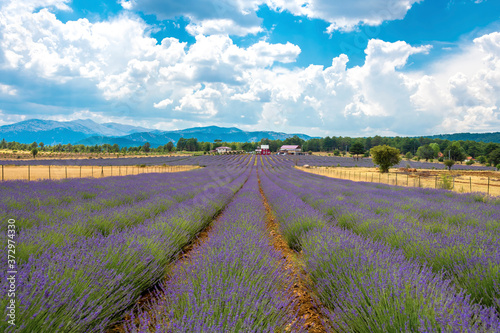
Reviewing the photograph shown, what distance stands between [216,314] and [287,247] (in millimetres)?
3806

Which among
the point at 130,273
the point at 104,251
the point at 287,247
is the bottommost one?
the point at 287,247

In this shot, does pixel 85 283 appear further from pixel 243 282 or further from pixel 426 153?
pixel 426 153

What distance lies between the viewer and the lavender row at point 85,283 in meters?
1.55

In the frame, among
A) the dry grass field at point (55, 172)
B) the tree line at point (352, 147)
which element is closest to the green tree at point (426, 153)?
the tree line at point (352, 147)

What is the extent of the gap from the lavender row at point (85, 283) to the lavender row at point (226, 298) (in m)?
0.29

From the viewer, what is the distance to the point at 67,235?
305 cm

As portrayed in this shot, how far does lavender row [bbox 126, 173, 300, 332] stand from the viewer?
1553 mm

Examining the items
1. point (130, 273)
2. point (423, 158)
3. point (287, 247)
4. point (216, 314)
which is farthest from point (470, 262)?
point (423, 158)

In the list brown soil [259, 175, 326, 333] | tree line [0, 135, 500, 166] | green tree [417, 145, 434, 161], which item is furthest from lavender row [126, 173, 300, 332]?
green tree [417, 145, 434, 161]

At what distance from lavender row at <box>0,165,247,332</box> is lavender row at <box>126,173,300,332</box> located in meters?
0.29

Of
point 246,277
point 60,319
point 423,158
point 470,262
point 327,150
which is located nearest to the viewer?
point 60,319

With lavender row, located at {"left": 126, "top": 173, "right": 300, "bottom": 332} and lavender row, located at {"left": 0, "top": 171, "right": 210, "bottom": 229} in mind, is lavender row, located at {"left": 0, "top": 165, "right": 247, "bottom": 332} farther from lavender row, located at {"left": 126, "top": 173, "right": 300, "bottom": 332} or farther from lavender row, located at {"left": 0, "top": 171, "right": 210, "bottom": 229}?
lavender row, located at {"left": 0, "top": 171, "right": 210, "bottom": 229}

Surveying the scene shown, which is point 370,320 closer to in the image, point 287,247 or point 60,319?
point 60,319

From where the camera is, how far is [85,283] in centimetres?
195
